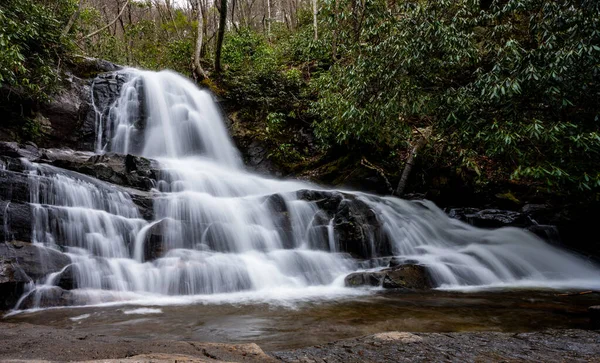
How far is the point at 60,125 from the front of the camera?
11.1 meters

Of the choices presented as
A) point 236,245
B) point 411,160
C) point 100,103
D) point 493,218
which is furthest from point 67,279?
point 493,218

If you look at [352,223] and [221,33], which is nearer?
[352,223]

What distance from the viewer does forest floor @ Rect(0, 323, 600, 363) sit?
86.6 inches

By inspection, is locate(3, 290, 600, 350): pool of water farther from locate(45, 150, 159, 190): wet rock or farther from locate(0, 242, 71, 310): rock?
locate(45, 150, 159, 190): wet rock

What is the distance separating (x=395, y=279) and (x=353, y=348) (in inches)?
155

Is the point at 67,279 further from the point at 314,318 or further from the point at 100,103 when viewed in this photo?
the point at 100,103

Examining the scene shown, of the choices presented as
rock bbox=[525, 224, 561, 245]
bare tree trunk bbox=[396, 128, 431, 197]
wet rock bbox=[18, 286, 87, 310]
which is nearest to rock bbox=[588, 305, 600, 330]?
wet rock bbox=[18, 286, 87, 310]

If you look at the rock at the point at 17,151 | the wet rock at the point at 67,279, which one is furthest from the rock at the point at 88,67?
the wet rock at the point at 67,279

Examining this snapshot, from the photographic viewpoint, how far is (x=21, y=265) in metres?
5.08

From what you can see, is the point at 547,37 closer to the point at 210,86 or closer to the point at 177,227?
the point at 177,227

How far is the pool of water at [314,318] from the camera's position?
12.1ft

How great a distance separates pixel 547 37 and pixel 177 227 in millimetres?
7416

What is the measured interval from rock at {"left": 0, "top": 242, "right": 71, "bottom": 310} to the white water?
1.05 feet

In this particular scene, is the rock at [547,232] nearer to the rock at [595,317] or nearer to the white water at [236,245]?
the white water at [236,245]
